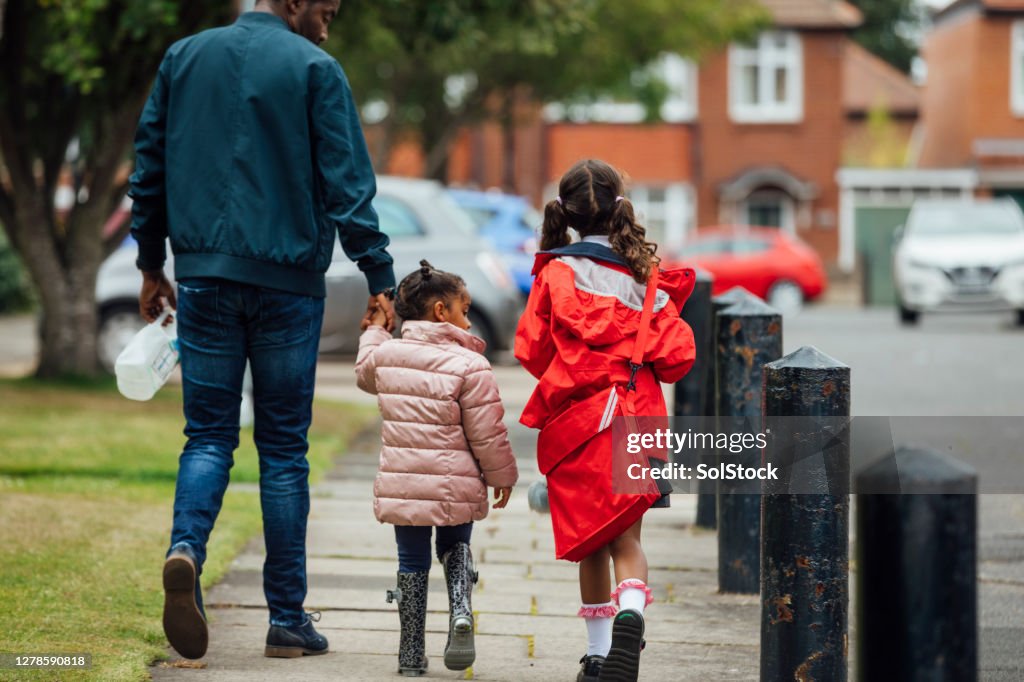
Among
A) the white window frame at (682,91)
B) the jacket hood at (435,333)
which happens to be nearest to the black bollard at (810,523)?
the jacket hood at (435,333)

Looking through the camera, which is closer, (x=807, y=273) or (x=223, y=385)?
(x=223, y=385)

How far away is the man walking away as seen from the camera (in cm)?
434

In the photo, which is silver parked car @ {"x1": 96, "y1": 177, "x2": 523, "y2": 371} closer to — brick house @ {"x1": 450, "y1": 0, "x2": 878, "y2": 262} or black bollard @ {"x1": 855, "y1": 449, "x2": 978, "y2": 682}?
black bollard @ {"x1": 855, "y1": 449, "x2": 978, "y2": 682}

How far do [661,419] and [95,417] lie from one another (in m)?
6.16

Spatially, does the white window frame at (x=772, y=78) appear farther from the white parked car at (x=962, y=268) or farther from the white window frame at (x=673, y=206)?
the white parked car at (x=962, y=268)

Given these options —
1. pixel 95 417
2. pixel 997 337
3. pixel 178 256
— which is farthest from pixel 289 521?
pixel 997 337

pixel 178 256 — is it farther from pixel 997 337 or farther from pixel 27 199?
pixel 997 337

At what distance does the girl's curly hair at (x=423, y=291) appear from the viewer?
4.36 m

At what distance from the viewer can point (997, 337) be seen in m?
19.5

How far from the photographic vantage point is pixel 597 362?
13.7 feet

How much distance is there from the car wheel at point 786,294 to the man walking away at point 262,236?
974 inches

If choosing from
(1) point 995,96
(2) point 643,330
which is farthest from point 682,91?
(2) point 643,330

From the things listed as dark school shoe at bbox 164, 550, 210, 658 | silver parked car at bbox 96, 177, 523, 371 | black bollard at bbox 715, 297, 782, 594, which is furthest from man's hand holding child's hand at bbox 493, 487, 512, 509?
silver parked car at bbox 96, 177, 523, 371

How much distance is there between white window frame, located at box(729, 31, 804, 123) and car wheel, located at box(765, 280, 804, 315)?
14.0 metres
